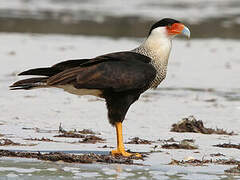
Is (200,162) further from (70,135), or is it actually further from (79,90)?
(70,135)

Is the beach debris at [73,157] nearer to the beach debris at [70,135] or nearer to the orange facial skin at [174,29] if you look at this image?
the beach debris at [70,135]

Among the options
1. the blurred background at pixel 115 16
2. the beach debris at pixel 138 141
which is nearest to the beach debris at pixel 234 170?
the beach debris at pixel 138 141

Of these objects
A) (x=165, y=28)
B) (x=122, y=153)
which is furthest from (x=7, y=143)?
(x=165, y=28)

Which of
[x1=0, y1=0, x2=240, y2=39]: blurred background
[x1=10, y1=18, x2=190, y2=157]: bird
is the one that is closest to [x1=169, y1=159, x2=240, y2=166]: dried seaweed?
[x1=10, y1=18, x2=190, y2=157]: bird

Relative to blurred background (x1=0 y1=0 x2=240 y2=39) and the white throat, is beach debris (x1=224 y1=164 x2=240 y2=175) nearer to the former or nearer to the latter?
the white throat

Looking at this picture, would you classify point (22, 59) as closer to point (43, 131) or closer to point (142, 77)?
point (43, 131)

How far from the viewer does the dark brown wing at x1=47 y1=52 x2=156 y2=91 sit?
26.2ft

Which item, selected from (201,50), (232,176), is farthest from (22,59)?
(232,176)

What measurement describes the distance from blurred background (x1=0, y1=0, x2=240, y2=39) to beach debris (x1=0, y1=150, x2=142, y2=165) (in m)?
17.9

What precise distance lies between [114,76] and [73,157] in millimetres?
1030

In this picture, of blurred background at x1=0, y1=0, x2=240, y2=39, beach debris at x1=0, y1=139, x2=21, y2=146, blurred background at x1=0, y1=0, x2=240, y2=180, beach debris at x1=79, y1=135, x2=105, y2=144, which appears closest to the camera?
blurred background at x1=0, y1=0, x2=240, y2=180

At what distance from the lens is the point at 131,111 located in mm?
11797

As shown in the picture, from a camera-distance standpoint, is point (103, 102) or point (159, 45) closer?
point (159, 45)

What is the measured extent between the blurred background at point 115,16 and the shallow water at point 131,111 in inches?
212
